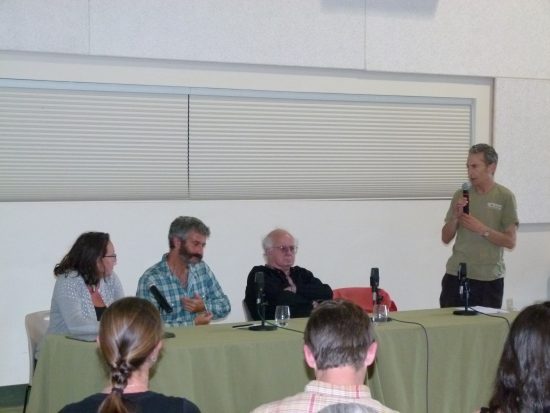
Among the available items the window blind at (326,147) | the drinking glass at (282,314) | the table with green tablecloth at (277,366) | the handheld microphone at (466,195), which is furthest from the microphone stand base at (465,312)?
the window blind at (326,147)

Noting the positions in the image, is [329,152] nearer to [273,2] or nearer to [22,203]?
[273,2]

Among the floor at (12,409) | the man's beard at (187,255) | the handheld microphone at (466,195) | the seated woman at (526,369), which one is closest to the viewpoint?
the seated woman at (526,369)

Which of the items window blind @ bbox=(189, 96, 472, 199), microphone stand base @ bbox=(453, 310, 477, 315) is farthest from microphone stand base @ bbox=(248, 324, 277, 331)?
window blind @ bbox=(189, 96, 472, 199)

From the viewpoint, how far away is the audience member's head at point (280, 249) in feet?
16.8

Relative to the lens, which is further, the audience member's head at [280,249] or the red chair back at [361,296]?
the red chair back at [361,296]

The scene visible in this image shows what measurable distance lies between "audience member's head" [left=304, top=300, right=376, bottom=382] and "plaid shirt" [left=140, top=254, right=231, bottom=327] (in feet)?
7.83

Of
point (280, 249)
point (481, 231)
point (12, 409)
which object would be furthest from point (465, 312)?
point (12, 409)

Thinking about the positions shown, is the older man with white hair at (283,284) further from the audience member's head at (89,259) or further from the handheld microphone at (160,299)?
the audience member's head at (89,259)

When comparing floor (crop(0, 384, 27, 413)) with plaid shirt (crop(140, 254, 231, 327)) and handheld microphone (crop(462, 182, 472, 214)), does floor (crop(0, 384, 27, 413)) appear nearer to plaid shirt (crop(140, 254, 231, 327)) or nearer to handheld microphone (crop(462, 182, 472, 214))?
plaid shirt (crop(140, 254, 231, 327))

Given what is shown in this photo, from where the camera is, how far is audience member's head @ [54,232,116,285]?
4418 millimetres

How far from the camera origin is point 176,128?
6.11 metres

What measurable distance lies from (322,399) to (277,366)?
1.67 meters

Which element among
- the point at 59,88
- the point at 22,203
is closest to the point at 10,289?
the point at 22,203

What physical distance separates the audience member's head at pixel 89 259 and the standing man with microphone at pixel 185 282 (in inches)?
13.7
